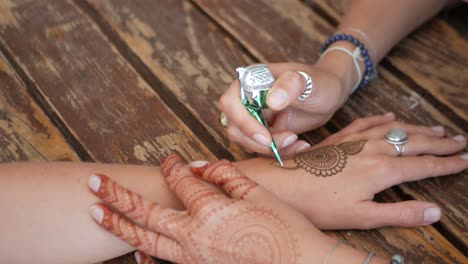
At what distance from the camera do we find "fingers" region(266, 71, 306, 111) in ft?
3.11

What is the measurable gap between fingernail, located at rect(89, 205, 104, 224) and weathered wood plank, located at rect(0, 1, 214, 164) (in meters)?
0.21

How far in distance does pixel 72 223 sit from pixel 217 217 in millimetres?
263

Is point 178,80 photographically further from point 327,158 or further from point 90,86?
point 327,158

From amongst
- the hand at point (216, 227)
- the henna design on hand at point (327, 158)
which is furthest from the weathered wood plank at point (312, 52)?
the hand at point (216, 227)

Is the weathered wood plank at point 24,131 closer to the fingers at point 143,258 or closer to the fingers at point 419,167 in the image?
the fingers at point 143,258

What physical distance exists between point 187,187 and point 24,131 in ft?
1.53

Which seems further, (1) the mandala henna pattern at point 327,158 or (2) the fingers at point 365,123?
(2) the fingers at point 365,123

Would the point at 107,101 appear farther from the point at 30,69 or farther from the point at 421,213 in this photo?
the point at 421,213

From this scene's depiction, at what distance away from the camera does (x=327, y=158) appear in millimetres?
1086

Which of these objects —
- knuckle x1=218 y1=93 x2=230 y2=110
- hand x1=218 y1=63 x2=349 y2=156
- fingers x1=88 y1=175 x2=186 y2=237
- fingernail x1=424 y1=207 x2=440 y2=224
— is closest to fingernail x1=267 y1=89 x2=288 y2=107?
hand x1=218 y1=63 x2=349 y2=156

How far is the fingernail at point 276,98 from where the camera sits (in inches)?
37.2

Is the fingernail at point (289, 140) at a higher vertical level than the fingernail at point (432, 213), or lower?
higher

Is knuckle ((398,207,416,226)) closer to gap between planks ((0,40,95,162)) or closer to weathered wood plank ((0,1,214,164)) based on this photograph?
weathered wood plank ((0,1,214,164))

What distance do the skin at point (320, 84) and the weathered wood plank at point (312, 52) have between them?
6 centimetres
